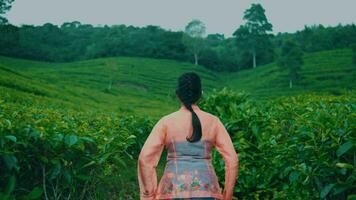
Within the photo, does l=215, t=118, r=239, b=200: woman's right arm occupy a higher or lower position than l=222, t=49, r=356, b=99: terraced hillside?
higher

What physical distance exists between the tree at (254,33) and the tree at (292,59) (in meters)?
19.3

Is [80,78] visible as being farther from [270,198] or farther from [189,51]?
[270,198]

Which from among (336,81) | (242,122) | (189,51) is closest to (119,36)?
(189,51)

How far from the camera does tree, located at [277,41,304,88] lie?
151 feet

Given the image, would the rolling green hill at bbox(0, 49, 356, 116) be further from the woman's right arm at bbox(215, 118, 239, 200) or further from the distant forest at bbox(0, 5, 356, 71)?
the woman's right arm at bbox(215, 118, 239, 200)

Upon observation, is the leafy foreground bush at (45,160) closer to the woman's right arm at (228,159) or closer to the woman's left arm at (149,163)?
the woman's left arm at (149,163)

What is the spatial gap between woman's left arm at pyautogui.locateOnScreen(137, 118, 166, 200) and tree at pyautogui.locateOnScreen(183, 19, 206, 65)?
6339 centimetres

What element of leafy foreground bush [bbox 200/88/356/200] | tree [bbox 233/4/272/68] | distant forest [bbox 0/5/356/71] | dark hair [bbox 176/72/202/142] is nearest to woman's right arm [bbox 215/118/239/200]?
dark hair [bbox 176/72/202/142]

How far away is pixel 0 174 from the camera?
3.29 metres

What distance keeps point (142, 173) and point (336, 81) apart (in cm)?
4214

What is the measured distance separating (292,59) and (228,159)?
44.3 meters

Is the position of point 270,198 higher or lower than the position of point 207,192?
lower

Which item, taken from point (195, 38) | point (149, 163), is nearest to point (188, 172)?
point (149, 163)

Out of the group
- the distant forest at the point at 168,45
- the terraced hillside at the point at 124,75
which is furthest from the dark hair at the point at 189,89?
Answer: the distant forest at the point at 168,45
